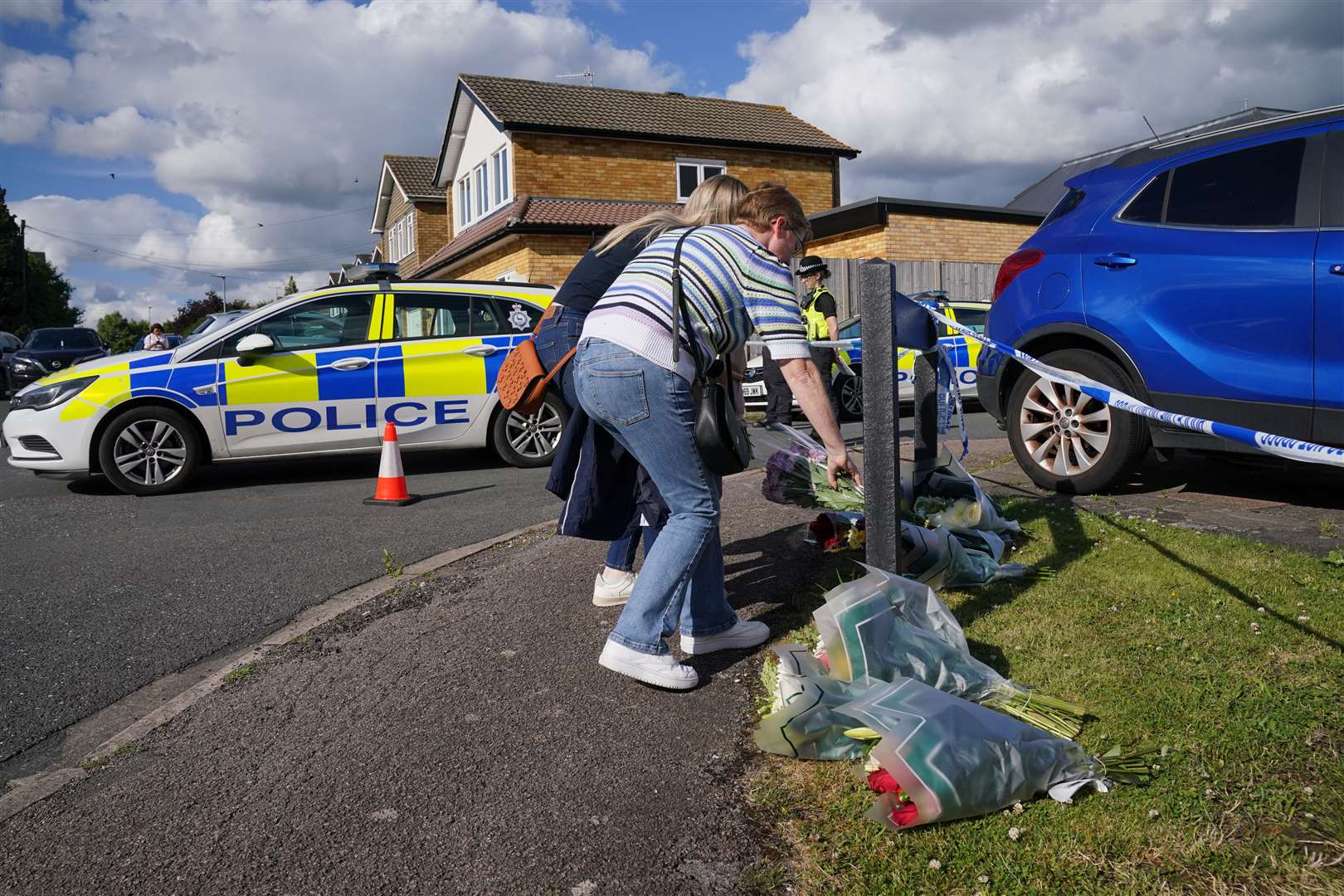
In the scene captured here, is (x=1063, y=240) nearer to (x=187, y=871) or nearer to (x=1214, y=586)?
(x=1214, y=586)

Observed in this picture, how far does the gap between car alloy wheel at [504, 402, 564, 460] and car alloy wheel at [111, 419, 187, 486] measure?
8.61 ft

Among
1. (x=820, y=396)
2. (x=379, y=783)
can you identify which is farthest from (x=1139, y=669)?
(x=379, y=783)

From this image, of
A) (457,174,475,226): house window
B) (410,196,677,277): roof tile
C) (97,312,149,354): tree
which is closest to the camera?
(410,196,677,277): roof tile

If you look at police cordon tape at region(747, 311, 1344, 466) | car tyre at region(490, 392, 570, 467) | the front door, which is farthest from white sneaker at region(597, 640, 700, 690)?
the front door

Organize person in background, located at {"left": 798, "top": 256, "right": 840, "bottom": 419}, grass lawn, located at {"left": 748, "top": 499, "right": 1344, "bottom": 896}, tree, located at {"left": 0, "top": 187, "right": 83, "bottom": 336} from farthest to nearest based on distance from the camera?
tree, located at {"left": 0, "top": 187, "right": 83, "bottom": 336} < person in background, located at {"left": 798, "top": 256, "right": 840, "bottom": 419} < grass lawn, located at {"left": 748, "top": 499, "right": 1344, "bottom": 896}

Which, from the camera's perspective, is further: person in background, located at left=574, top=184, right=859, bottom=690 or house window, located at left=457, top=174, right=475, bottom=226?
house window, located at left=457, top=174, right=475, bottom=226

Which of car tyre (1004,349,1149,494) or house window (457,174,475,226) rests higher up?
house window (457,174,475,226)

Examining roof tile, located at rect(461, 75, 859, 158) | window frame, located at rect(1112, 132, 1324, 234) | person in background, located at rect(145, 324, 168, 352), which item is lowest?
window frame, located at rect(1112, 132, 1324, 234)

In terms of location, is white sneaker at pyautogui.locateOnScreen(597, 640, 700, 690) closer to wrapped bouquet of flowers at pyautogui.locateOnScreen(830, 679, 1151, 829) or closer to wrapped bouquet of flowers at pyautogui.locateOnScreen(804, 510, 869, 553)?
wrapped bouquet of flowers at pyautogui.locateOnScreen(830, 679, 1151, 829)

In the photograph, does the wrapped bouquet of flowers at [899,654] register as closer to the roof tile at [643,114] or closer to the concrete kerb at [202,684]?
the concrete kerb at [202,684]

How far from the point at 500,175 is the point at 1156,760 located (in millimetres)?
25949

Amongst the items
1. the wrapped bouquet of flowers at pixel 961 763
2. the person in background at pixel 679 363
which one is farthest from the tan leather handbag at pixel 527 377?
the wrapped bouquet of flowers at pixel 961 763

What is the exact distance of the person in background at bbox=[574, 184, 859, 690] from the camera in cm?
319

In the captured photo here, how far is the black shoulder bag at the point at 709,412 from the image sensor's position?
3.20 meters
